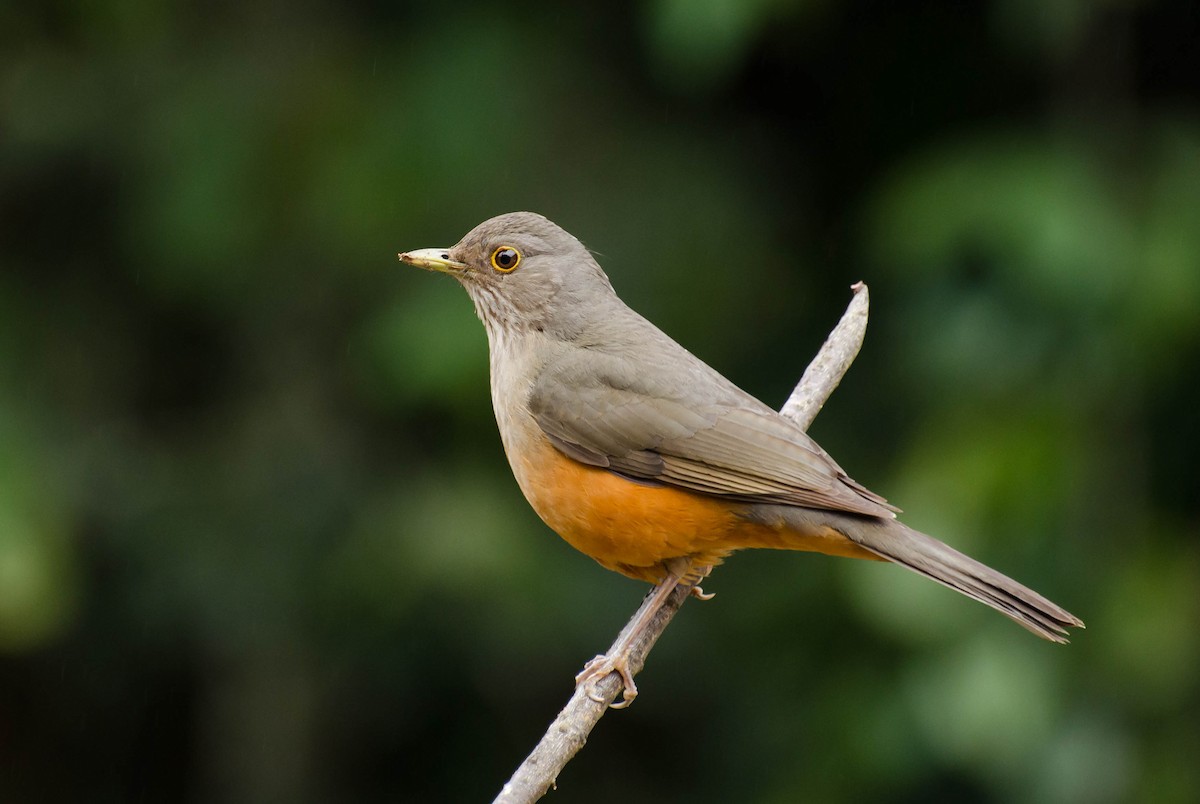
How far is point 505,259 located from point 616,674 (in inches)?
57.5

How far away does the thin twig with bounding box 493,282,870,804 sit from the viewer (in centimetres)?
375

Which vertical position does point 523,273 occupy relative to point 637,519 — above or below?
above

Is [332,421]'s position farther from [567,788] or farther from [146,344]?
[567,788]

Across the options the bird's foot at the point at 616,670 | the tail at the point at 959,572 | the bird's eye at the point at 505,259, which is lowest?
the bird's foot at the point at 616,670

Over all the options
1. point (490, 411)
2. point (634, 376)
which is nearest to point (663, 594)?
point (634, 376)

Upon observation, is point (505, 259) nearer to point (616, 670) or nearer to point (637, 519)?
point (637, 519)

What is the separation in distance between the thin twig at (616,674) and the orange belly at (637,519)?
0.67ft

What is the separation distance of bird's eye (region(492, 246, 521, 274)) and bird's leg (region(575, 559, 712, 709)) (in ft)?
3.83

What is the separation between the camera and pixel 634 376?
492cm

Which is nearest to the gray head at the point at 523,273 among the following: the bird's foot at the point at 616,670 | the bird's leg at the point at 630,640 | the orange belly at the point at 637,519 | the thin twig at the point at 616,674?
the orange belly at the point at 637,519

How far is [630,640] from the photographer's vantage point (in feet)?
15.5

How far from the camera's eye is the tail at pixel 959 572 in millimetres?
4172

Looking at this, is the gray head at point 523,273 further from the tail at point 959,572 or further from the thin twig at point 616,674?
the tail at point 959,572

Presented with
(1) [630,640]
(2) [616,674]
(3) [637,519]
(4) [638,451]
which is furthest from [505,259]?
(2) [616,674]
